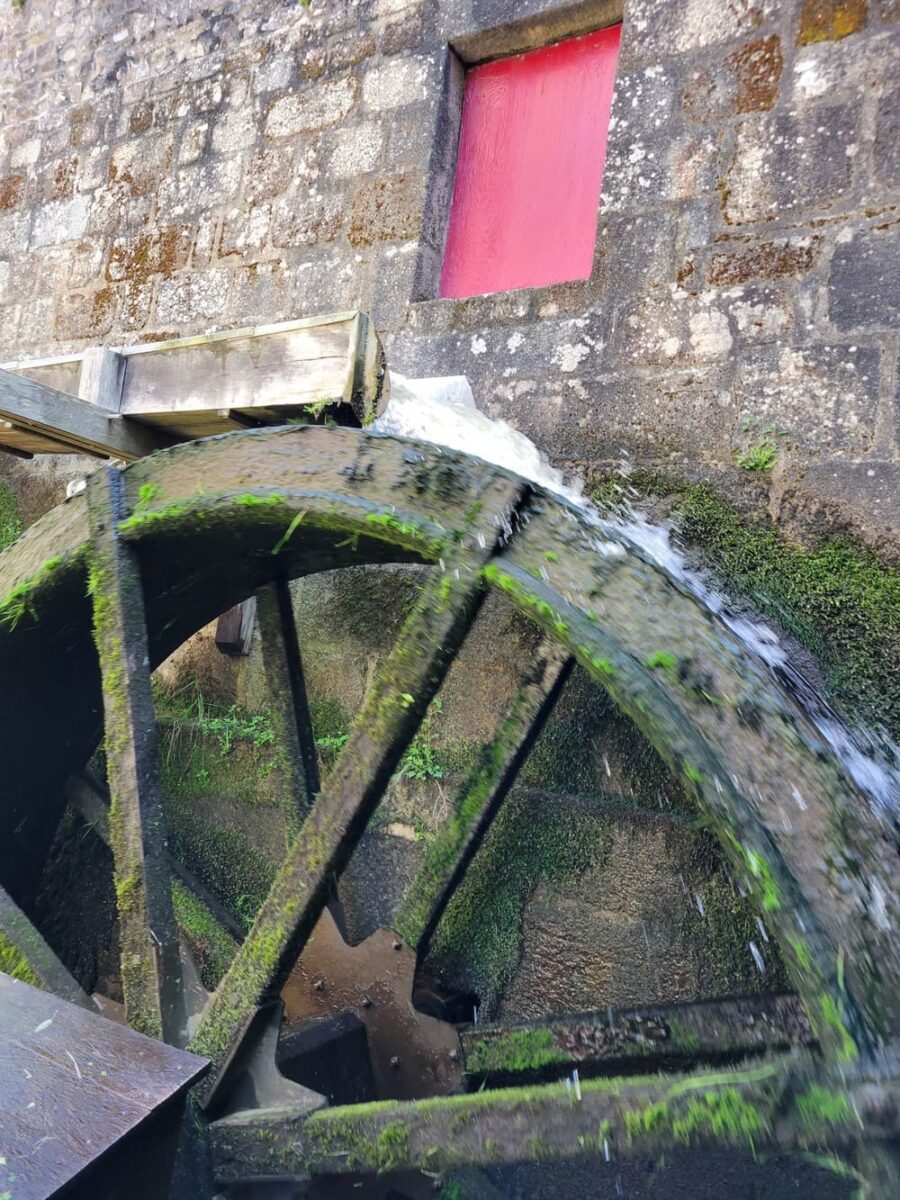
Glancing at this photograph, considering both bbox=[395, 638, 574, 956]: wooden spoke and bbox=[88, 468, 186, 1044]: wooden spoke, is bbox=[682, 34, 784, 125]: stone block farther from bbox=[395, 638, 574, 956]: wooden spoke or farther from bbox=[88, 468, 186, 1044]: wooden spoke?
bbox=[88, 468, 186, 1044]: wooden spoke

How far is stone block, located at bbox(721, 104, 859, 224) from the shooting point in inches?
104

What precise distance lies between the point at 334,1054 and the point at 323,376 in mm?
1748

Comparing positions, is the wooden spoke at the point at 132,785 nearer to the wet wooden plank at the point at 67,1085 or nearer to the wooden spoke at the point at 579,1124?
the wet wooden plank at the point at 67,1085

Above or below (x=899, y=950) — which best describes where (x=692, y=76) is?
above

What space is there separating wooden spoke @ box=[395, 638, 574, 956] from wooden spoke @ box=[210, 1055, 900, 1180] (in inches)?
27.1

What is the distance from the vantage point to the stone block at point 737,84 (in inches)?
110

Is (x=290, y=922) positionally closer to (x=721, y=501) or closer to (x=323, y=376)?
(x=323, y=376)

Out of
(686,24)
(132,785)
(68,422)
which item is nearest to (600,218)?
(686,24)

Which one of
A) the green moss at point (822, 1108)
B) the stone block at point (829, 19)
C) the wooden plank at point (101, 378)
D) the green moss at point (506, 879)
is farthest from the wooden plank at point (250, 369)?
the green moss at point (822, 1108)

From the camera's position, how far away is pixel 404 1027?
2543 millimetres

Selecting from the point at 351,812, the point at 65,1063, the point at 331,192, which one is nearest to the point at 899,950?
the point at 351,812

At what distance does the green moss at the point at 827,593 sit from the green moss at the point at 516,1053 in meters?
1.08

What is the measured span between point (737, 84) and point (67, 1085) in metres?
3.05

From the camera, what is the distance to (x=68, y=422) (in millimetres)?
2742
